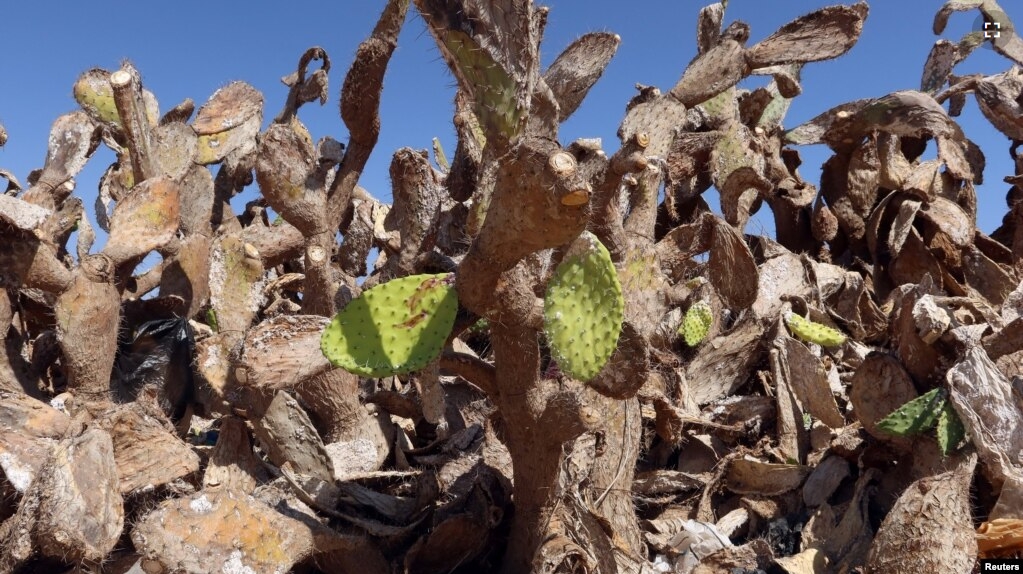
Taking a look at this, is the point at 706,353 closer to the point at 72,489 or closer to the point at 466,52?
the point at 466,52

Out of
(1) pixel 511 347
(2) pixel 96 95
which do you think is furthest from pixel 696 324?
(2) pixel 96 95

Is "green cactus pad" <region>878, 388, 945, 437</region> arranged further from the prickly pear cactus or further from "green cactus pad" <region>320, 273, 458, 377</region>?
the prickly pear cactus

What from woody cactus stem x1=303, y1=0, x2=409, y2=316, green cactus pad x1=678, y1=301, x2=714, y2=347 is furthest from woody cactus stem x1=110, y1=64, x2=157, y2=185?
green cactus pad x1=678, y1=301, x2=714, y2=347

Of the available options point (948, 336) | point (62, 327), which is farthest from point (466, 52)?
point (62, 327)

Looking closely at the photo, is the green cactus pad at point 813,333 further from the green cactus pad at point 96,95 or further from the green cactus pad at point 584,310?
the green cactus pad at point 96,95

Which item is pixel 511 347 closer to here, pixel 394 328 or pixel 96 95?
pixel 394 328

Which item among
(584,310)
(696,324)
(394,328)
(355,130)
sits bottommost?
(394,328)

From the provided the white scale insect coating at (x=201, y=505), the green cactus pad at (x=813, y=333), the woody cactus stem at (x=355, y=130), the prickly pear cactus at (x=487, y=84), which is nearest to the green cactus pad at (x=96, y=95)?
the woody cactus stem at (x=355, y=130)

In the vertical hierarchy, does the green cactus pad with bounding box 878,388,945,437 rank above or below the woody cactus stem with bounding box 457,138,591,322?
below
